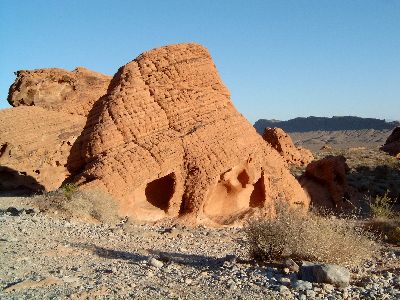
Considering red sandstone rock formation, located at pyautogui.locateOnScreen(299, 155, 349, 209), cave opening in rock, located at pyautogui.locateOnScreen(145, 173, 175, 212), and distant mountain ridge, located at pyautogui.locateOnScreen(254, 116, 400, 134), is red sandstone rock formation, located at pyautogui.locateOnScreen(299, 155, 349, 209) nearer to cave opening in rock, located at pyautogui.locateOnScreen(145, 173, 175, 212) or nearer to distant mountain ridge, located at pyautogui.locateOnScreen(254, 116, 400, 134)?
cave opening in rock, located at pyautogui.locateOnScreen(145, 173, 175, 212)

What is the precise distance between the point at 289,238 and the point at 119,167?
16.0ft

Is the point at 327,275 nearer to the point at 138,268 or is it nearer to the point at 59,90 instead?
the point at 138,268

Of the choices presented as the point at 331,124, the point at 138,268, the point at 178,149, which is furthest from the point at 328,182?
the point at 331,124

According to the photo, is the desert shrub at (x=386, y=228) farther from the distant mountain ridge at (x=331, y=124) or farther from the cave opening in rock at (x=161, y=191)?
the distant mountain ridge at (x=331, y=124)

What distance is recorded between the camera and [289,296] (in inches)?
207

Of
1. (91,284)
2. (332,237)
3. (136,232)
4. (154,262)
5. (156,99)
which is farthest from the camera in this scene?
(156,99)

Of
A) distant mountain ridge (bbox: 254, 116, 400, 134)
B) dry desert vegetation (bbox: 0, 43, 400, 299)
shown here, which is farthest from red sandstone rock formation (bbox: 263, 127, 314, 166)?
distant mountain ridge (bbox: 254, 116, 400, 134)

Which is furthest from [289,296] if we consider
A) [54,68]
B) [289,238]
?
[54,68]

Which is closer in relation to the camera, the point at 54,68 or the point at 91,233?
the point at 91,233

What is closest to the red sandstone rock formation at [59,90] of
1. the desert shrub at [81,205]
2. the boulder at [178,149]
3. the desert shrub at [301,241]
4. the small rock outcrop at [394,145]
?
the boulder at [178,149]

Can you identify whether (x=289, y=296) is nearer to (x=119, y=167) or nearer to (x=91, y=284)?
(x=91, y=284)

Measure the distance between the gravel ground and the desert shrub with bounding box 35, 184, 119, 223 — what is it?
532 millimetres

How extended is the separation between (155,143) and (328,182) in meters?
6.89

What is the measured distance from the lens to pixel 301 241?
6.99m
